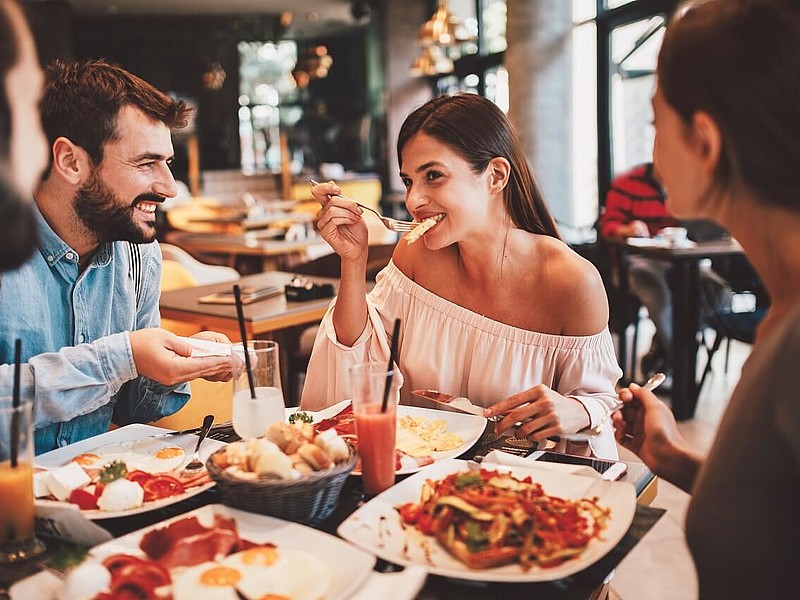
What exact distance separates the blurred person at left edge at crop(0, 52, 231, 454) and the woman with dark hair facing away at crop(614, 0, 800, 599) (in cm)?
114

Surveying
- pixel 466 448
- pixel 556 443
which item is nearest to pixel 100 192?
pixel 466 448

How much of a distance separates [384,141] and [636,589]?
11735 millimetres

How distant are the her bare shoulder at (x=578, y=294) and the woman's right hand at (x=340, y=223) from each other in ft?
1.74

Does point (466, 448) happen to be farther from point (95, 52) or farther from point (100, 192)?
point (95, 52)

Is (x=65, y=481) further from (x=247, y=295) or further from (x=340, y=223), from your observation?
(x=247, y=295)

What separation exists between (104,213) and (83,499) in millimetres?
973

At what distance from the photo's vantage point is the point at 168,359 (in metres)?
1.71

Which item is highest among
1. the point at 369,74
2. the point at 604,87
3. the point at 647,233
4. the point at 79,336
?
the point at 369,74

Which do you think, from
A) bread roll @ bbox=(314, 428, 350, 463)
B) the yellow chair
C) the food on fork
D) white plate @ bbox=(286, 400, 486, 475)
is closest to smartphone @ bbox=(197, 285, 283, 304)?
the yellow chair

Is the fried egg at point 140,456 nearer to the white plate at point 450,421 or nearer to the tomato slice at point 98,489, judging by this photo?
the tomato slice at point 98,489

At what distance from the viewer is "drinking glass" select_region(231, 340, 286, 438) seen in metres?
1.49

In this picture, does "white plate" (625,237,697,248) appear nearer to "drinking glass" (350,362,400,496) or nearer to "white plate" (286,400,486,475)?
"white plate" (286,400,486,475)

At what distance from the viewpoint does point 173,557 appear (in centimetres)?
111

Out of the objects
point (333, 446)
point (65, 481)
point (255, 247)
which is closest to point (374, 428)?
point (333, 446)
